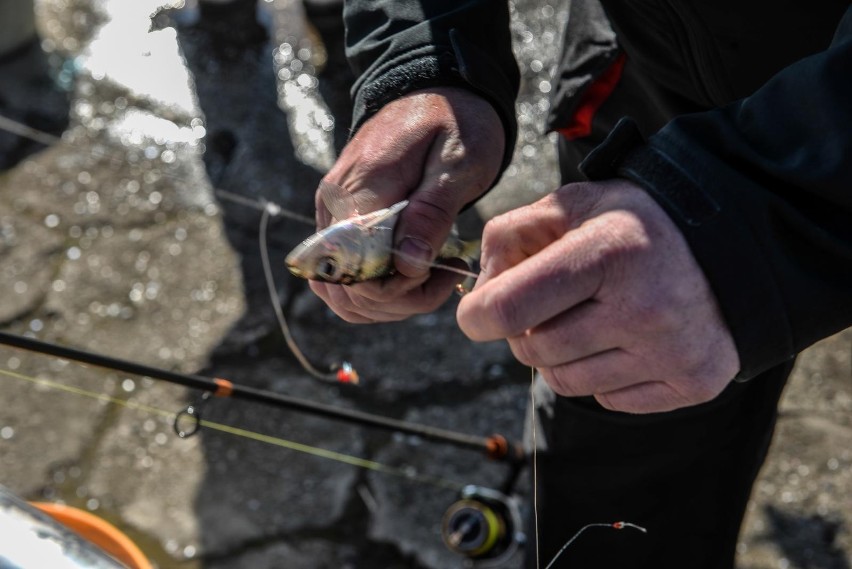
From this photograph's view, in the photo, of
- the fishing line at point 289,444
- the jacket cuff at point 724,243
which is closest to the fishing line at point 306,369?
the fishing line at point 289,444

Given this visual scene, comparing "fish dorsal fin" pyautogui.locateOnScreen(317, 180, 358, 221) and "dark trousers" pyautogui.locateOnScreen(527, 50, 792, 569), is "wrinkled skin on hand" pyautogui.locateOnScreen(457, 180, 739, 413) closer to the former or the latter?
"fish dorsal fin" pyautogui.locateOnScreen(317, 180, 358, 221)

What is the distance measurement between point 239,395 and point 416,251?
0.69 metres

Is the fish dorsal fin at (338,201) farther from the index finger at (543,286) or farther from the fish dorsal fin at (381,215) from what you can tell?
the index finger at (543,286)

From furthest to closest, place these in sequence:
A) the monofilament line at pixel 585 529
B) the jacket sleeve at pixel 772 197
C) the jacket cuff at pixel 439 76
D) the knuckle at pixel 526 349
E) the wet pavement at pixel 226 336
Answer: the wet pavement at pixel 226 336
the monofilament line at pixel 585 529
the jacket cuff at pixel 439 76
the knuckle at pixel 526 349
the jacket sleeve at pixel 772 197

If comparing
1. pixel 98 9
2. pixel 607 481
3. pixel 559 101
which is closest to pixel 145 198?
pixel 98 9

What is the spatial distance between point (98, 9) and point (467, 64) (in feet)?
9.18

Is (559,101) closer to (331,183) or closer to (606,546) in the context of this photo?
(331,183)

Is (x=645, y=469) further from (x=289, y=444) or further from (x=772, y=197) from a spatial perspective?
(x=289, y=444)

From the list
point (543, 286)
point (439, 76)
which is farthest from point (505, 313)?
point (439, 76)

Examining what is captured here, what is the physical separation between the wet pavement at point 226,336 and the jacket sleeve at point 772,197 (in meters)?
1.41

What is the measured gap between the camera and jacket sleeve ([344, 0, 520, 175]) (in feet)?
4.86

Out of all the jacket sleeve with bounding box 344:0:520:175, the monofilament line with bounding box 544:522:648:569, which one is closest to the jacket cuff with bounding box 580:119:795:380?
the jacket sleeve with bounding box 344:0:520:175

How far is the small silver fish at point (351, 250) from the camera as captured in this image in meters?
1.34

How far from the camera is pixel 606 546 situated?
181 centimetres
